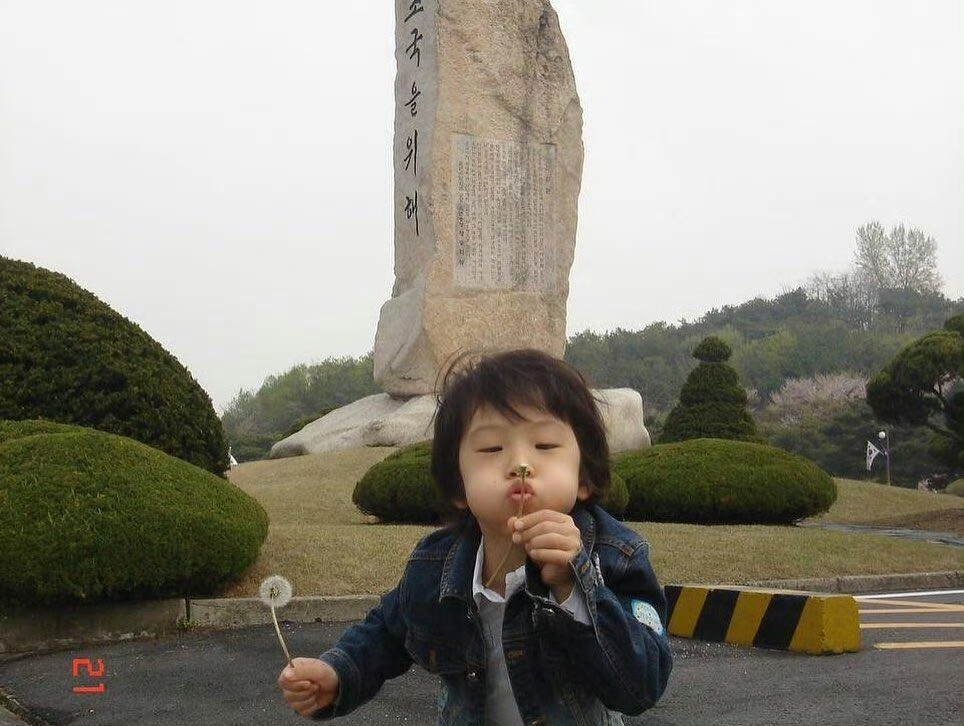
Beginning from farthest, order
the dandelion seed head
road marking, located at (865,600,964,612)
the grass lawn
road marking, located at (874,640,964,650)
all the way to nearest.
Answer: road marking, located at (865,600,964,612) → the grass lawn → road marking, located at (874,640,964,650) → the dandelion seed head

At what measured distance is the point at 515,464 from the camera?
1.66 meters

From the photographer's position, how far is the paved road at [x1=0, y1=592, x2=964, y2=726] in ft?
11.7

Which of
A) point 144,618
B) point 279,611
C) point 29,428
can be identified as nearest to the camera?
point 144,618

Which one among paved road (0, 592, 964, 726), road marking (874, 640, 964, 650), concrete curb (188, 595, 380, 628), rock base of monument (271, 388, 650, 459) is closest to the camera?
paved road (0, 592, 964, 726)

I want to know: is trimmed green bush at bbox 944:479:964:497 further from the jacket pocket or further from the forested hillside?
the jacket pocket

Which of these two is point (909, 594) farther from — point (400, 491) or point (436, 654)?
point (436, 654)

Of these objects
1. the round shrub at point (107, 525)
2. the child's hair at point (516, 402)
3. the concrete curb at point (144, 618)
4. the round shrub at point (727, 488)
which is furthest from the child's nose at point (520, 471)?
the round shrub at point (727, 488)

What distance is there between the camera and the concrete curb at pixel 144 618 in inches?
195

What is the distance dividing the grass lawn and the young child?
13.5ft

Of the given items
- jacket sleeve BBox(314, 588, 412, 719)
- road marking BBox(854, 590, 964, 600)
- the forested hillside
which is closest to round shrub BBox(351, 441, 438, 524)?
road marking BBox(854, 590, 964, 600)

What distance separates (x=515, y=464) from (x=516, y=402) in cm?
12

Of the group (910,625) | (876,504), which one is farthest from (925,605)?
(876,504)

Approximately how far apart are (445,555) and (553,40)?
15432mm

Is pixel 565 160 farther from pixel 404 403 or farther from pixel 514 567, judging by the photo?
pixel 514 567
